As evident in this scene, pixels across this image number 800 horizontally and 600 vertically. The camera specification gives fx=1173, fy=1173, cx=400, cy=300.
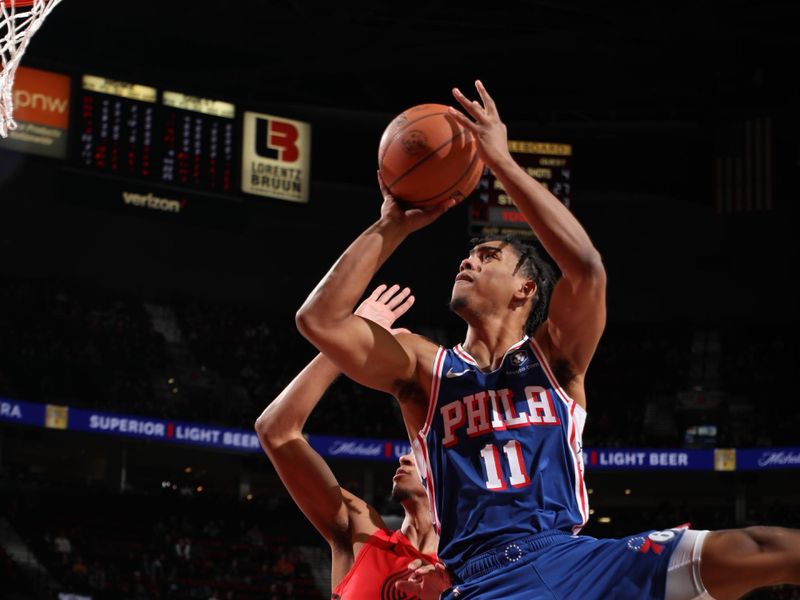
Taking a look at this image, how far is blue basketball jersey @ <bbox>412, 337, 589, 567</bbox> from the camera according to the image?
3.43 metres

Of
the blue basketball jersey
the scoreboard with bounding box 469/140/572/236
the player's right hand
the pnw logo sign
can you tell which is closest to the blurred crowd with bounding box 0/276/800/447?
the pnw logo sign

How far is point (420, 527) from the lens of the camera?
187 inches

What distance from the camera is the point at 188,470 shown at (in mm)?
25078

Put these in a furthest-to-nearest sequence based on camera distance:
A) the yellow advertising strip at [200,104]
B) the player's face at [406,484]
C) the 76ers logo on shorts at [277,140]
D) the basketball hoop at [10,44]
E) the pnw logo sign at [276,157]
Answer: the 76ers logo on shorts at [277,140]
the pnw logo sign at [276,157]
the yellow advertising strip at [200,104]
the basketball hoop at [10,44]
the player's face at [406,484]

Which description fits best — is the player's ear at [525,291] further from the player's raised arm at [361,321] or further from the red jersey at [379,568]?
the red jersey at [379,568]

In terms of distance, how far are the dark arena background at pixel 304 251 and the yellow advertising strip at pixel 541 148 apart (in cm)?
5

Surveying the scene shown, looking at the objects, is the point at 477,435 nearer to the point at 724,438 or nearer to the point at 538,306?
the point at 538,306

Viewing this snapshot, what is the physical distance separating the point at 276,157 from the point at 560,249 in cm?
1511

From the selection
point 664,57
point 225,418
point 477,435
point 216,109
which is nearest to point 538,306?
point 477,435

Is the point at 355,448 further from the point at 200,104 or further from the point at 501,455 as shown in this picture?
the point at 501,455

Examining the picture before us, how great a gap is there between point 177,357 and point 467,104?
834 inches

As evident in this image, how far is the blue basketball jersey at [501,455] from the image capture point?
11.3ft

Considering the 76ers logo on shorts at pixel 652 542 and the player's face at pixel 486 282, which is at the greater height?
the player's face at pixel 486 282

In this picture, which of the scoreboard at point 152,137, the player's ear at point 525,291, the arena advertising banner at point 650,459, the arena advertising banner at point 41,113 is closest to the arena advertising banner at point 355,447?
the arena advertising banner at point 650,459
